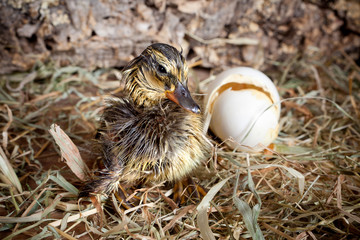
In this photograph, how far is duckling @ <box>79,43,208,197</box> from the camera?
4.20 feet


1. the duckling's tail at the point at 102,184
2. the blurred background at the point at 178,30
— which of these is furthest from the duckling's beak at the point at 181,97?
the blurred background at the point at 178,30

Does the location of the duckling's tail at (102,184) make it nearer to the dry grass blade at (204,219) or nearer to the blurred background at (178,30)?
the dry grass blade at (204,219)

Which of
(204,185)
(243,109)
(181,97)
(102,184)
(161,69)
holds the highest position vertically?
(161,69)

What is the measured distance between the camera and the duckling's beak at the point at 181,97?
1267 mm

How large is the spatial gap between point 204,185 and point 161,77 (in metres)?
0.59

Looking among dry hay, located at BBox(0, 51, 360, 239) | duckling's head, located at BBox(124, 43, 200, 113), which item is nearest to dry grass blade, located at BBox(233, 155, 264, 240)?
dry hay, located at BBox(0, 51, 360, 239)

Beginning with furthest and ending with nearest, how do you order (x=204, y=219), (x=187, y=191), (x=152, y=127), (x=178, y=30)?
(x=178, y=30)
(x=187, y=191)
(x=152, y=127)
(x=204, y=219)

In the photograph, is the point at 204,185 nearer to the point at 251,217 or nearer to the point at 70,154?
the point at 251,217

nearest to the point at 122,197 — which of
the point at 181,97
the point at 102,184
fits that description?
the point at 102,184

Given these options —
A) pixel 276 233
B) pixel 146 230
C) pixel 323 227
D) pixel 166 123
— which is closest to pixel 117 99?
pixel 166 123

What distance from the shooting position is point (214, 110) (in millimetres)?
1604

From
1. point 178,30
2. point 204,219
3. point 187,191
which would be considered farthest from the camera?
point 178,30

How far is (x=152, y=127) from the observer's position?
132 cm

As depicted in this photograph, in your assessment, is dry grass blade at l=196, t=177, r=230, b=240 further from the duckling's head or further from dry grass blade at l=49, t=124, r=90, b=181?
dry grass blade at l=49, t=124, r=90, b=181
